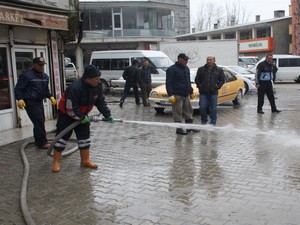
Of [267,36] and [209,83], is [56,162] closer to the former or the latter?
[209,83]

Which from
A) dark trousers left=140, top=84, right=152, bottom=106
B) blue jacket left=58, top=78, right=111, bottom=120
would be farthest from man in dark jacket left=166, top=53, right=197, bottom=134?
dark trousers left=140, top=84, right=152, bottom=106

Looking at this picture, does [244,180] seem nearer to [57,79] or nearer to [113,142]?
[113,142]

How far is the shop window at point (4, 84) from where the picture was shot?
948 cm

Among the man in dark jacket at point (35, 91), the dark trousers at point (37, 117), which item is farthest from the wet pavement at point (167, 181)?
the man in dark jacket at point (35, 91)

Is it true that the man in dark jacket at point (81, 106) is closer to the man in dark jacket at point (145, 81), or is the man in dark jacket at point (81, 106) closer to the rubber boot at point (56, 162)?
the rubber boot at point (56, 162)

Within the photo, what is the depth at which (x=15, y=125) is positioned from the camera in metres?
9.88

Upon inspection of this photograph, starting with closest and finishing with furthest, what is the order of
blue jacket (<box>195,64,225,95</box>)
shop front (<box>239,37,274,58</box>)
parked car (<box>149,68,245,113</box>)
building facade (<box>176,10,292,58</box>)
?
blue jacket (<box>195,64,225,95</box>)
parked car (<box>149,68,245,113</box>)
shop front (<box>239,37,274,58</box>)
building facade (<box>176,10,292,58</box>)

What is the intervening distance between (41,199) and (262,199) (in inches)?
105

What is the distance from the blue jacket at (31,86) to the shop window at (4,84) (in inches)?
91.5

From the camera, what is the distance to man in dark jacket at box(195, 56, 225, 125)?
945 centimetres

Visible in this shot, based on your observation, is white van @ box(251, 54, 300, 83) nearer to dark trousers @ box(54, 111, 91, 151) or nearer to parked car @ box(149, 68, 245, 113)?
parked car @ box(149, 68, 245, 113)

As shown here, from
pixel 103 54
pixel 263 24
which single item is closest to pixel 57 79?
pixel 103 54

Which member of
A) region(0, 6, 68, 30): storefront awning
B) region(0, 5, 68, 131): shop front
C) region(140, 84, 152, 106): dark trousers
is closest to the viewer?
region(0, 6, 68, 30): storefront awning

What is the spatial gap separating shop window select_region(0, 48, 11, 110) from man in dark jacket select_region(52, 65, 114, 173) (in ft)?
13.4
